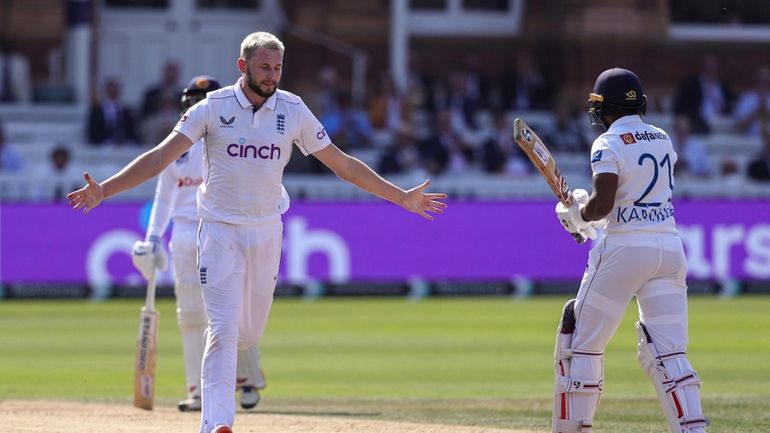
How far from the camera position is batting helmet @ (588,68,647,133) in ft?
27.1

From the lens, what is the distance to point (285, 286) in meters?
21.0

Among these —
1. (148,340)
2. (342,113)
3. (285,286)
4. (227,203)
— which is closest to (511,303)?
(285,286)

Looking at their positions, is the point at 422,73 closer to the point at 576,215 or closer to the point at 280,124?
the point at 280,124

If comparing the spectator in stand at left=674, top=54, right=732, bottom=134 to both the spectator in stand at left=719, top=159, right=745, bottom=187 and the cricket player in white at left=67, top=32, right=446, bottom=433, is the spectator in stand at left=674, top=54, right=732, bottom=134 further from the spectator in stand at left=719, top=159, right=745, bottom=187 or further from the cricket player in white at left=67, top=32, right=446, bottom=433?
the cricket player in white at left=67, top=32, right=446, bottom=433

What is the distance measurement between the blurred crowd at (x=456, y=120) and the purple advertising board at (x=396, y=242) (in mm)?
938

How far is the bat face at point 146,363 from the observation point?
10.8 m

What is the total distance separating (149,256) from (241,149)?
256cm

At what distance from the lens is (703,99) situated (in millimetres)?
26984

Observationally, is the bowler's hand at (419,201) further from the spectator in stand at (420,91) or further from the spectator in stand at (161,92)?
the spectator in stand at (420,91)

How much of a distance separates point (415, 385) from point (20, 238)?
898 cm

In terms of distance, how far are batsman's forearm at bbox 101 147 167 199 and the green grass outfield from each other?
2.99m

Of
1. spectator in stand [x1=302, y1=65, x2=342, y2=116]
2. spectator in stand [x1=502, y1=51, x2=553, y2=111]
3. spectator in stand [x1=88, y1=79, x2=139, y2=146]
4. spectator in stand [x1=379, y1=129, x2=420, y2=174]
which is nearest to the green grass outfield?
spectator in stand [x1=379, y1=129, x2=420, y2=174]

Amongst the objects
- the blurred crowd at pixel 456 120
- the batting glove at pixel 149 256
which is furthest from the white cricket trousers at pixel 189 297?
the blurred crowd at pixel 456 120

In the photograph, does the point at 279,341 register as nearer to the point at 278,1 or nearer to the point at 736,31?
the point at 278,1
